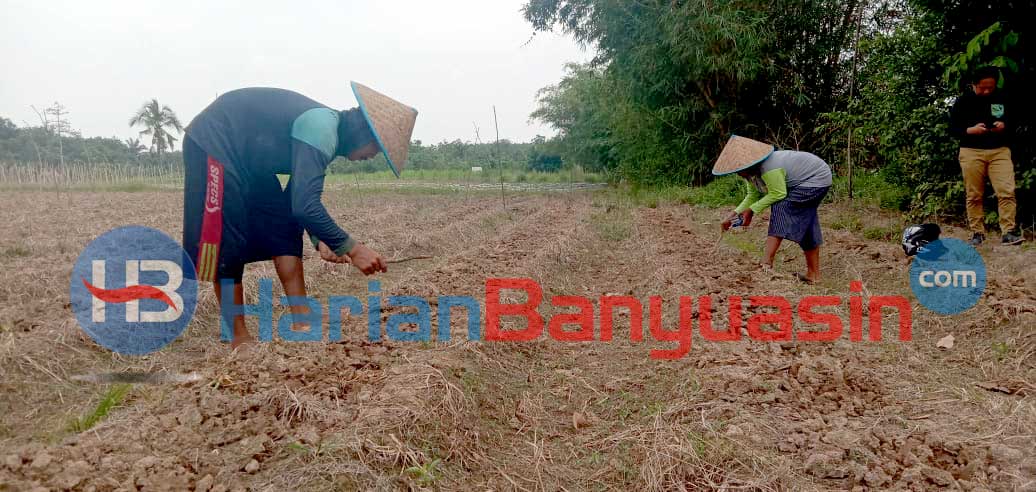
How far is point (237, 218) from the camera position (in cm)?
263

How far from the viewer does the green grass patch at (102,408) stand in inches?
86.7

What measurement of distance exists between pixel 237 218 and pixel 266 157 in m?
0.31

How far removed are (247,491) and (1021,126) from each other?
22.5 feet

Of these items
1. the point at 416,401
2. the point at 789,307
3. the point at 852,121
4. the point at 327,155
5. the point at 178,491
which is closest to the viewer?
the point at 178,491

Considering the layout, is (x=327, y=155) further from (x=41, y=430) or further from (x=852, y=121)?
(x=852, y=121)

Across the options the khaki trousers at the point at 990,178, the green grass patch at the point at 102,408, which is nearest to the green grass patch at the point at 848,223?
the khaki trousers at the point at 990,178

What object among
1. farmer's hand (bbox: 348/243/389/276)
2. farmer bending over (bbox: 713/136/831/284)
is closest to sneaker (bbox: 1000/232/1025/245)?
farmer bending over (bbox: 713/136/831/284)

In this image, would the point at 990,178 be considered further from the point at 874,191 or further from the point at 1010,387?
the point at 1010,387

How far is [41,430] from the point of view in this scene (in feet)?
7.45

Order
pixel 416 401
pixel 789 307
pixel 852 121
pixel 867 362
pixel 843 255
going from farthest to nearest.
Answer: pixel 852 121
pixel 843 255
pixel 789 307
pixel 867 362
pixel 416 401

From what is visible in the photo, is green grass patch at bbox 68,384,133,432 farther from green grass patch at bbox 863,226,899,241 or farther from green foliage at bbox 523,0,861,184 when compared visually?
green foliage at bbox 523,0,861,184

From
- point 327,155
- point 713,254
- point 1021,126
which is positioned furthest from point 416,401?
point 1021,126

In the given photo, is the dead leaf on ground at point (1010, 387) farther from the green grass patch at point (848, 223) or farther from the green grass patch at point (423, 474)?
the green grass patch at point (848, 223)

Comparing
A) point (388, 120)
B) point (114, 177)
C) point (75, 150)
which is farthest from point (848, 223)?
point (75, 150)
